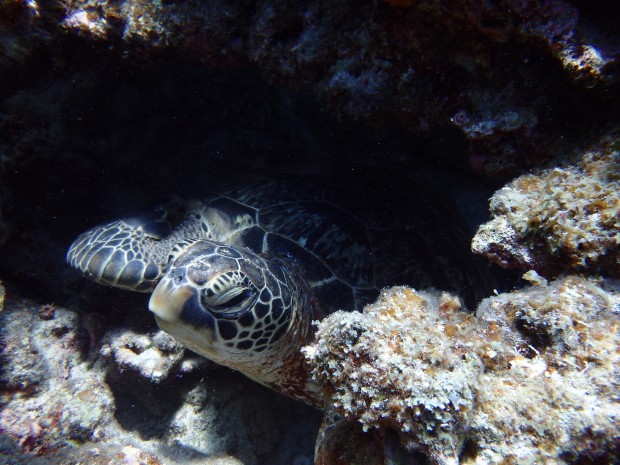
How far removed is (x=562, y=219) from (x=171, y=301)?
1.78 meters

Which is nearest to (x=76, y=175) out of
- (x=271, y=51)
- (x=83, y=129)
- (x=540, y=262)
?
(x=83, y=129)

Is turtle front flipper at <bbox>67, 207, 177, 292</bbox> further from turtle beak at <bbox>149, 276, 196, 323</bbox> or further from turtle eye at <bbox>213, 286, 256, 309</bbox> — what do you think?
turtle eye at <bbox>213, 286, 256, 309</bbox>

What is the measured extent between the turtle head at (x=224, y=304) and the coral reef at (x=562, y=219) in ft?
3.79

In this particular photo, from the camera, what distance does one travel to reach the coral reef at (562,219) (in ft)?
4.09

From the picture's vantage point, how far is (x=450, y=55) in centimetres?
169

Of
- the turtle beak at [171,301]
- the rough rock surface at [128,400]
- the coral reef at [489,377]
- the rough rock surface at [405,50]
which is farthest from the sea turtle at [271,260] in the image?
the rough rock surface at [405,50]

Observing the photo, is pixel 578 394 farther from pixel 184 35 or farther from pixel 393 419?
pixel 184 35

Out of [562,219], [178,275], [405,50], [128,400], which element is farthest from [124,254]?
[562,219]

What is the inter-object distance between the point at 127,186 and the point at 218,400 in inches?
80.4

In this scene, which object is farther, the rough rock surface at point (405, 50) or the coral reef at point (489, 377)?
the rough rock surface at point (405, 50)

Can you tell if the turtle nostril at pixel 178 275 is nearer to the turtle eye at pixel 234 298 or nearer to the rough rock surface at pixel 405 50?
the turtle eye at pixel 234 298

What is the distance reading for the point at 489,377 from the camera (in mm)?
1144

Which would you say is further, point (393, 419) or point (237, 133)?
point (237, 133)

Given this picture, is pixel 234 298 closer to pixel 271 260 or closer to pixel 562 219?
pixel 271 260
